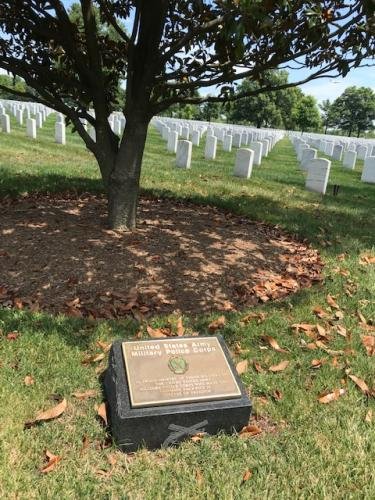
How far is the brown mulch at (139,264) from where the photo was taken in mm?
4387

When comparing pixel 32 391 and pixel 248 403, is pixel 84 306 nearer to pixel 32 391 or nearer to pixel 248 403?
pixel 32 391

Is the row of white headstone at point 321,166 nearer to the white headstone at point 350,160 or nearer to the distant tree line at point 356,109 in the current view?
the white headstone at point 350,160

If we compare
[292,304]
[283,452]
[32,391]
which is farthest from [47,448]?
[292,304]

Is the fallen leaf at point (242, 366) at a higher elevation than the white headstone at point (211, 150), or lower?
lower

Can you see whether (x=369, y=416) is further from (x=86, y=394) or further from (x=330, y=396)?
(x=86, y=394)

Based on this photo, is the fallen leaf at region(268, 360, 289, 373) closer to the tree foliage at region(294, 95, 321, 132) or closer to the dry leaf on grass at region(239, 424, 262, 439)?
the dry leaf on grass at region(239, 424, 262, 439)

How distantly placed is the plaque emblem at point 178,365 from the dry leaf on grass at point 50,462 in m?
0.87

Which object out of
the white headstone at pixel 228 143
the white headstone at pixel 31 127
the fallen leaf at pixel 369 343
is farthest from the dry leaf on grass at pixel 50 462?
the white headstone at pixel 228 143

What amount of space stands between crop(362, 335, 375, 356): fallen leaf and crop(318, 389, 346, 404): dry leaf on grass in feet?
2.36

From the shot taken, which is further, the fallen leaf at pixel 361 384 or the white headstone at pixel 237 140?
the white headstone at pixel 237 140

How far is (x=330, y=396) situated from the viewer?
316 centimetres

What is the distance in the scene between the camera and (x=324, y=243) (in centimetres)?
658

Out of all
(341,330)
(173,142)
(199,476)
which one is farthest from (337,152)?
(199,476)

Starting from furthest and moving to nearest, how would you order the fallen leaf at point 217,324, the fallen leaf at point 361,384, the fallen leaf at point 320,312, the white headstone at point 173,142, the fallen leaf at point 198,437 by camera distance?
1. the white headstone at point 173,142
2. the fallen leaf at point 320,312
3. the fallen leaf at point 217,324
4. the fallen leaf at point 361,384
5. the fallen leaf at point 198,437
